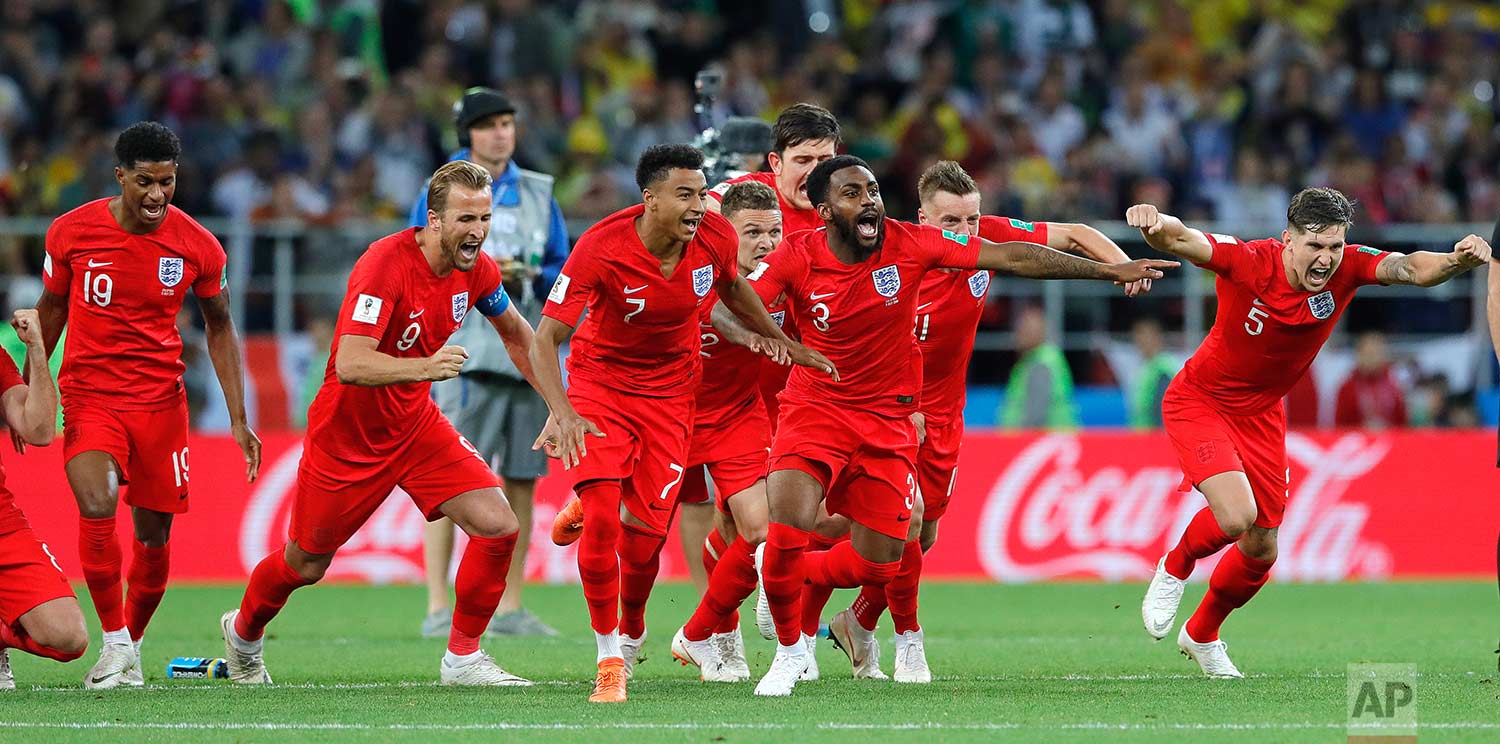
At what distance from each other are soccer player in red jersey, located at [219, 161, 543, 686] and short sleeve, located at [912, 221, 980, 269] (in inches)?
73.9

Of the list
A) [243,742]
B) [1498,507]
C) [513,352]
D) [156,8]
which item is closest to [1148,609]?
[513,352]

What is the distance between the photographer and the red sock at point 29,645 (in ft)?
25.9

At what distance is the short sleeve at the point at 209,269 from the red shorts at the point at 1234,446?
15.5ft

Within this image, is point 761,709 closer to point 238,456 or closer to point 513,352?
point 513,352

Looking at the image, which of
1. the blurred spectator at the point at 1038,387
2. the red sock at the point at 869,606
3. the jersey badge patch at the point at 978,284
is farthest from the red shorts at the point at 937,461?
the blurred spectator at the point at 1038,387

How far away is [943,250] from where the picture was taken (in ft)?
27.3

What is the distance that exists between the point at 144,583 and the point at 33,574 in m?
1.01

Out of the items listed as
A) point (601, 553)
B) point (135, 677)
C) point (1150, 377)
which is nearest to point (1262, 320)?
point (601, 553)

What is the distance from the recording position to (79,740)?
677 centimetres

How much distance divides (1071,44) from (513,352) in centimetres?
1292

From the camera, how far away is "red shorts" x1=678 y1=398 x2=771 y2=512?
9148 millimetres

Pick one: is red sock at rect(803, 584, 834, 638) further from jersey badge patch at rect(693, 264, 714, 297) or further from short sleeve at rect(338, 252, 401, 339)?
short sleeve at rect(338, 252, 401, 339)

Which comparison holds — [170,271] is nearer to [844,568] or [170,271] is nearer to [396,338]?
[396,338]

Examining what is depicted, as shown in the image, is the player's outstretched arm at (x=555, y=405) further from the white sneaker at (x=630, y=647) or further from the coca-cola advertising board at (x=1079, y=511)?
the coca-cola advertising board at (x=1079, y=511)
